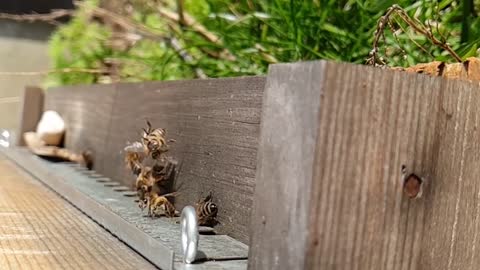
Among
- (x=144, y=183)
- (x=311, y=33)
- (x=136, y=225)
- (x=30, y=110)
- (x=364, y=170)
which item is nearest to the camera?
(x=364, y=170)

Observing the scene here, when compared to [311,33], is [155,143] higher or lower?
lower

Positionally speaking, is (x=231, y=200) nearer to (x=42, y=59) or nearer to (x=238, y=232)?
(x=238, y=232)

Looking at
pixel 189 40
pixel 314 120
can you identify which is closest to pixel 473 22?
pixel 314 120

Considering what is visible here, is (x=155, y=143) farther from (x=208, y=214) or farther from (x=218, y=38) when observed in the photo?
(x=218, y=38)

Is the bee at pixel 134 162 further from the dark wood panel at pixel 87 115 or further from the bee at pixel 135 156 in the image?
the dark wood panel at pixel 87 115

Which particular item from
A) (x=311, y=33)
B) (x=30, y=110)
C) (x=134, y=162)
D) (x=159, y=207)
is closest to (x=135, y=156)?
(x=134, y=162)

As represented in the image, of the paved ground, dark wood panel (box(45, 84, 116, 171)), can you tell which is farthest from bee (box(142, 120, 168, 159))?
dark wood panel (box(45, 84, 116, 171))
